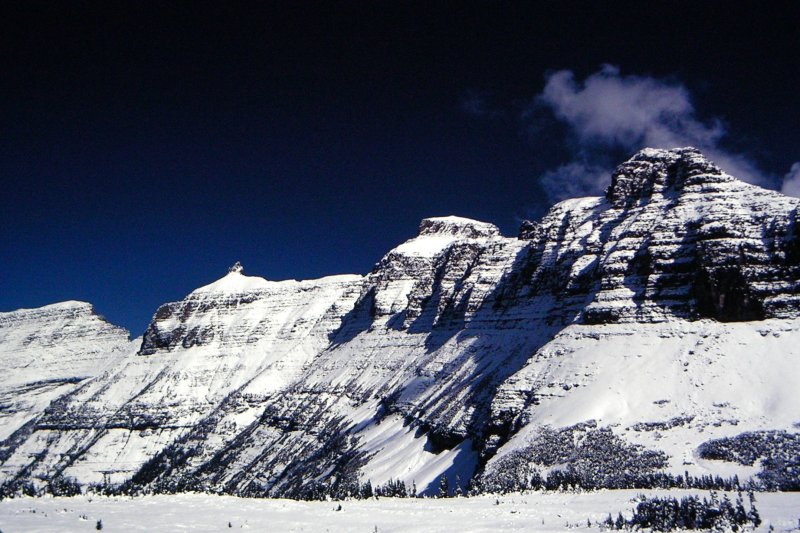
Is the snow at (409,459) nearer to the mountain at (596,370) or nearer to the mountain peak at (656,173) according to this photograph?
the mountain at (596,370)

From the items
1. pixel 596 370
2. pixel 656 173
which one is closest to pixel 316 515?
pixel 596 370

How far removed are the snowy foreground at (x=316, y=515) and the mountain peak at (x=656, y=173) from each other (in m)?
103

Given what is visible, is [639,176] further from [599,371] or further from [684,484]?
[684,484]

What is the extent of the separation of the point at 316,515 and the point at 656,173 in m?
134

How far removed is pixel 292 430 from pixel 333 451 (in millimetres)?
32828

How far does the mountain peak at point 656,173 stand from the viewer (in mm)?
140500

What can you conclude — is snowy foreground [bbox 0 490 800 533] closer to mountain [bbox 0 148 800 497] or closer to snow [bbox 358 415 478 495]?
mountain [bbox 0 148 800 497]

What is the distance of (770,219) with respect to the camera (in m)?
124

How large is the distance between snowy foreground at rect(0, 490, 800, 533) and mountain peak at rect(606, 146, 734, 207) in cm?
10349

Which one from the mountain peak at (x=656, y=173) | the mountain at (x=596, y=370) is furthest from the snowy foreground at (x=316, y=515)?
the mountain peak at (x=656, y=173)

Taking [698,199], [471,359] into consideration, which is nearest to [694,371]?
[698,199]

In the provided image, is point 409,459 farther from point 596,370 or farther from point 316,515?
point 316,515

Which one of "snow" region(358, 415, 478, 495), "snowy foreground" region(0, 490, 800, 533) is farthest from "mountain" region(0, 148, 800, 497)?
"snowy foreground" region(0, 490, 800, 533)

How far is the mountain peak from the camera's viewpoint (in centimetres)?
14050
